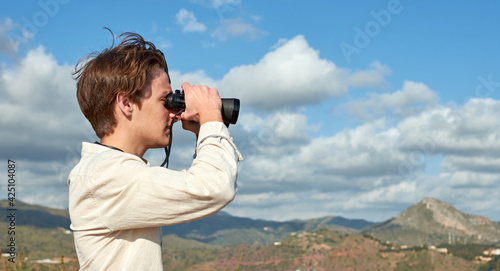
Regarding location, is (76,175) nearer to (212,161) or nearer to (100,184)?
(100,184)

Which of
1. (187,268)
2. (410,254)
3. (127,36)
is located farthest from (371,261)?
(127,36)

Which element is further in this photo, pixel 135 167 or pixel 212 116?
pixel 212 116

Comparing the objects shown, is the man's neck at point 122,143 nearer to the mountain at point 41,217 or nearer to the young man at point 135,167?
the young man at point 135,167

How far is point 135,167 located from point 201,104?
361mm

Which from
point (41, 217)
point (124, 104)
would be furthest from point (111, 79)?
point (41, 217)

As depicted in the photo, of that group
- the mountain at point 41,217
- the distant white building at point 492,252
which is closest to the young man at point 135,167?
the distant white building at point 492,252

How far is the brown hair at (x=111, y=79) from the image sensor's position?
1.84 meters

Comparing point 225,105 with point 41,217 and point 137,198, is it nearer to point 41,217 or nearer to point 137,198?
point 137,198

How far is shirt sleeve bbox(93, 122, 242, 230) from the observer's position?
1600 millimetres

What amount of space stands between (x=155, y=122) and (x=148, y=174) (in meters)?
0.35

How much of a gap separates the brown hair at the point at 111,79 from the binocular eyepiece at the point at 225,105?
11 centimetres

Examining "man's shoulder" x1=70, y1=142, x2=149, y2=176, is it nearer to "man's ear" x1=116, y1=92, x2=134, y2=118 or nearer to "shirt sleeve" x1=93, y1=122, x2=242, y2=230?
"shirt sleeve" x1=93, y1=122, x2=242, y2=230

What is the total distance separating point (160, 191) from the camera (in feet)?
5.25

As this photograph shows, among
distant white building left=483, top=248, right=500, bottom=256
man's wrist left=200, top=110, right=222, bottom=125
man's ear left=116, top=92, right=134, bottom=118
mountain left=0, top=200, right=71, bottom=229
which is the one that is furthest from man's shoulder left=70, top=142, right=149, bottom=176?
mountain left=0, top=200, right=71, bottom=229
